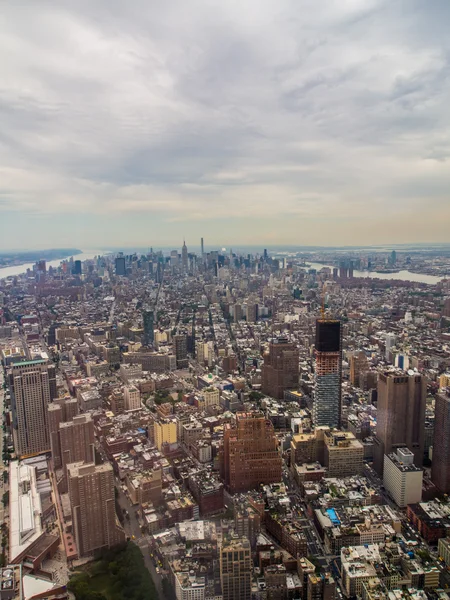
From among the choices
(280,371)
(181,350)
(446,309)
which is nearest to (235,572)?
(280,371)

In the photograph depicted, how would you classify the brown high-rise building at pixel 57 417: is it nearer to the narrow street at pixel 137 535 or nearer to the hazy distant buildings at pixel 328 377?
the narrow street at pixel 137 535

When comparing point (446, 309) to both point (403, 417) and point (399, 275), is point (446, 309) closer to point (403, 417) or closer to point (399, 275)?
point (399, 275)

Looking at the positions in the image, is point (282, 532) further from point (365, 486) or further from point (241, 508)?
point (365, 486)

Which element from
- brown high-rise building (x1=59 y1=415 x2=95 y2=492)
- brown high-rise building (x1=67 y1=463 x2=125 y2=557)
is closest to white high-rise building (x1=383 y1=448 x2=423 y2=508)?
brown high-rise building (x1=67 y1=463 x2=125 y2=557)

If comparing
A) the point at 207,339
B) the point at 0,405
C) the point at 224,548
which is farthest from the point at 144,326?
the point at 224,548

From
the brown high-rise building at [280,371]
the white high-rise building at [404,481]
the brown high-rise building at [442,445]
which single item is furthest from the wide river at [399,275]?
the white high-rise building at [404,481]
